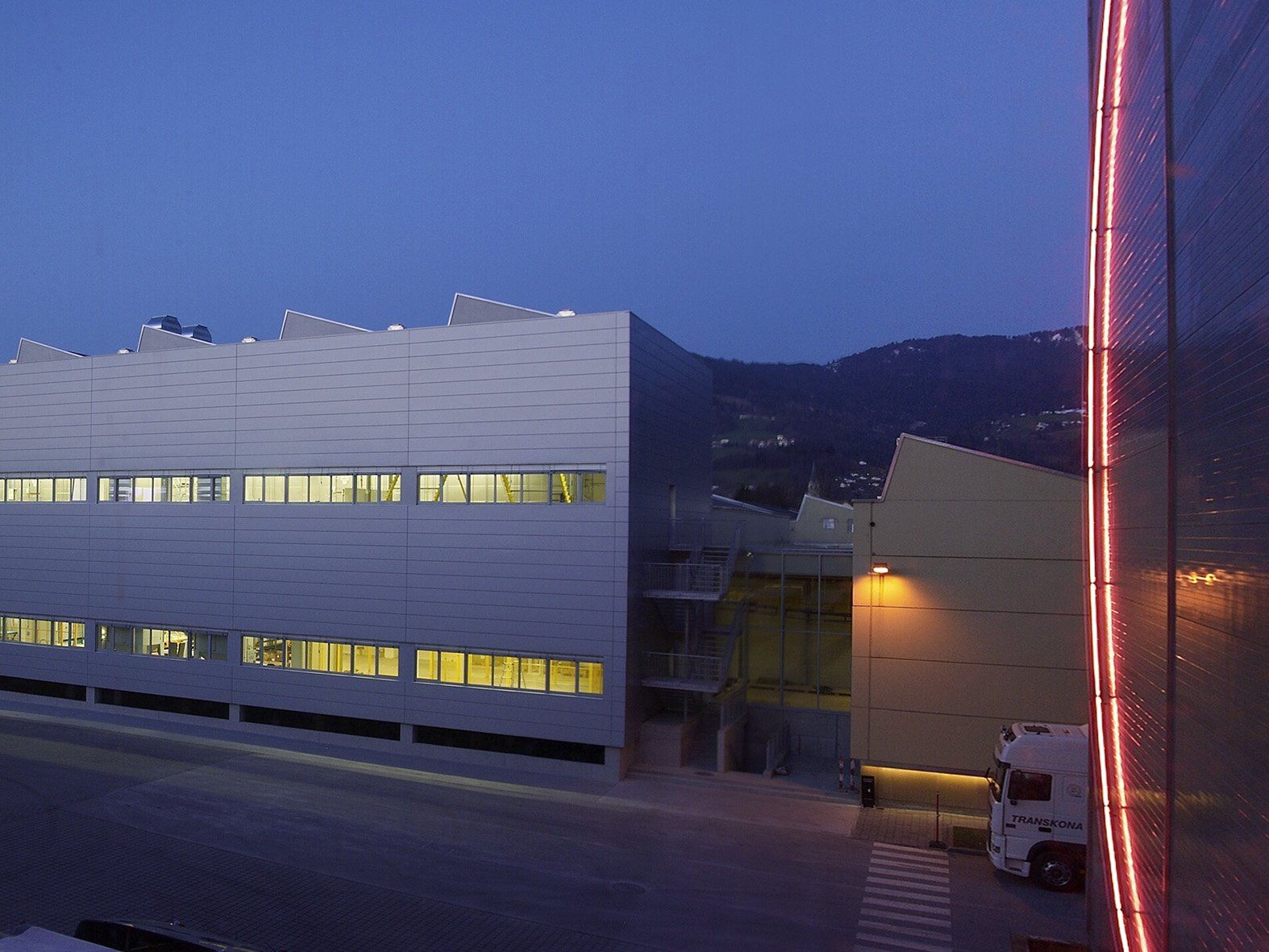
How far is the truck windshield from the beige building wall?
2633 mm

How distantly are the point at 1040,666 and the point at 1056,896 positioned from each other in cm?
461

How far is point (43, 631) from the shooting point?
27.4 meters

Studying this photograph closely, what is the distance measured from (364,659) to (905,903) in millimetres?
14693

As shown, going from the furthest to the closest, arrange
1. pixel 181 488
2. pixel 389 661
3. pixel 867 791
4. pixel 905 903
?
pixel 181 488 → pixel 389 661 → pixel 867 791 → pixel 905 903

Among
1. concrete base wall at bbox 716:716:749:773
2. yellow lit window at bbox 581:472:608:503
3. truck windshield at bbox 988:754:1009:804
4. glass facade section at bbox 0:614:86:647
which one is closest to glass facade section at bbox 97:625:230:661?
glass facade section at bbox 0:614:86:647

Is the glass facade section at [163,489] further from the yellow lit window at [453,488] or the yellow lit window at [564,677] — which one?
the yellow lit window at [564,677]

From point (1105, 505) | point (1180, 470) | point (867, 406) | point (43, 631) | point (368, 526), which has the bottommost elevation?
point (43, 631)

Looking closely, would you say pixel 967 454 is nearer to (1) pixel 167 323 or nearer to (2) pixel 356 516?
(2) pixel 356 516

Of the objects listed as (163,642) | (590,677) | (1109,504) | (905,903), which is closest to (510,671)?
(590,677)

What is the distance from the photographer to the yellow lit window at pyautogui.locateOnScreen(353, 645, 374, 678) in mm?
22281

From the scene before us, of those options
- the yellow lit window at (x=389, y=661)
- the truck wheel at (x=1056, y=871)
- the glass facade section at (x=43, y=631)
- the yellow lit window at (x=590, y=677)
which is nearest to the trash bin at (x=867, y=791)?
the truck wheel at (x=1056, y=871)

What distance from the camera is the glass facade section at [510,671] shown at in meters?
20.0

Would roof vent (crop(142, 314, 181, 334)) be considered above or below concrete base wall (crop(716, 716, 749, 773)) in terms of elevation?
above

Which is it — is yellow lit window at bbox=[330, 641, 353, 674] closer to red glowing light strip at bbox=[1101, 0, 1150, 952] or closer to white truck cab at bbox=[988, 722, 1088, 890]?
white truck cab at bbox=[988, 722, 1088, 890]
